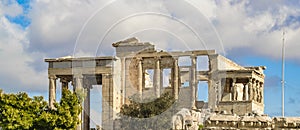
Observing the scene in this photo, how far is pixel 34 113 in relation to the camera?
43.2 m

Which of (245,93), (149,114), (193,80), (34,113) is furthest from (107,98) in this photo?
(34,113)

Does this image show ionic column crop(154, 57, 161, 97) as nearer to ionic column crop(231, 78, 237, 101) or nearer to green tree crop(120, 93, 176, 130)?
green tree crop(120, 93, 176, 130)

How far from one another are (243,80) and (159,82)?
28.3 ft

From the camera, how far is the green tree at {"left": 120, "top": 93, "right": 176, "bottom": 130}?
5278cm

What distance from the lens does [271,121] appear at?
2730 cm

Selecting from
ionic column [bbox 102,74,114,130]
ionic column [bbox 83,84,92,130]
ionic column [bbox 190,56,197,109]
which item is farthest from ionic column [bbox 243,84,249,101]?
ionic column [bbox 83,84,92,130]

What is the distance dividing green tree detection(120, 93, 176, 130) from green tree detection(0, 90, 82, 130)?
28.1ft

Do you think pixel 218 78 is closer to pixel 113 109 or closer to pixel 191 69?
pixel 191 69

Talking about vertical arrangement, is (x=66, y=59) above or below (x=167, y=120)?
above

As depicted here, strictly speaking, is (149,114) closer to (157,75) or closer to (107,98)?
(107,98)

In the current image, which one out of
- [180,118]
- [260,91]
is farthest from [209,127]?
[260,91]

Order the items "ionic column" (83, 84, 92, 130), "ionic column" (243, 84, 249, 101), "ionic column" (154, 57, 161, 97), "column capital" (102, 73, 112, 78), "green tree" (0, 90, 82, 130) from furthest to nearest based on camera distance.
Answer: "ionic column" (243, 84, 249, 101)
"ionic column" (154, 57, 161, 97)
"ionic column" (83, 84, 92, 130)
"column capital" (102, 73, 112, 78)
"green tree" (0, 90, 82, 130)

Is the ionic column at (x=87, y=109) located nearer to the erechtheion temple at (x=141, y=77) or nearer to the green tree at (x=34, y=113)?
the erechtheion temple at (x=141, y=77)

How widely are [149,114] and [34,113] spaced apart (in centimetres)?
1462
